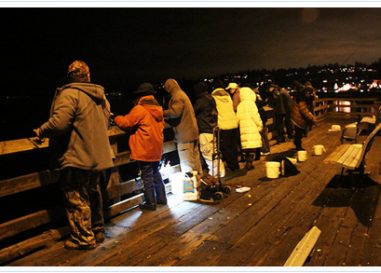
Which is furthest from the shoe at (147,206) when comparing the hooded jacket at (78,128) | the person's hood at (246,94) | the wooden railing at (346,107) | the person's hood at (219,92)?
the wooden railing at (346,107)

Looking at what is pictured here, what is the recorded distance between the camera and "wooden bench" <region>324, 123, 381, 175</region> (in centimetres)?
514

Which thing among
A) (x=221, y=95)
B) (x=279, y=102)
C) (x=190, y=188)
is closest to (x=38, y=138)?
(x=190, y=188)

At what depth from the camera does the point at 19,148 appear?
3785 mm

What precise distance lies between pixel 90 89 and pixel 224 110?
355 centimetres

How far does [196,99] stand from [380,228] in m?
3.34

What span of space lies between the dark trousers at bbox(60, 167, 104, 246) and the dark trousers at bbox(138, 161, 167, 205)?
1.02 metres

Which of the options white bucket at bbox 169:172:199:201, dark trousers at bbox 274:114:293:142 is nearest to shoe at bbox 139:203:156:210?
white bucket at bbox 169:172:199:201

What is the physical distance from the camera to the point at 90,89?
3799 mm

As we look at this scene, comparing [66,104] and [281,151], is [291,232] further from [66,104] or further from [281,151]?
[281,151]

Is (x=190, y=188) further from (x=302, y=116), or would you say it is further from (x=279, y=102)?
(x=279, y=102)

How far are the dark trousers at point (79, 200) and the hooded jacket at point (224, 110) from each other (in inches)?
133

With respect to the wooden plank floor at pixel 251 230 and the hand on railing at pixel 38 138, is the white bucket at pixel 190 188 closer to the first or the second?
the wooden plank floor at pixel 251 230

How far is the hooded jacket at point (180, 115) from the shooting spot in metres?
5.67
